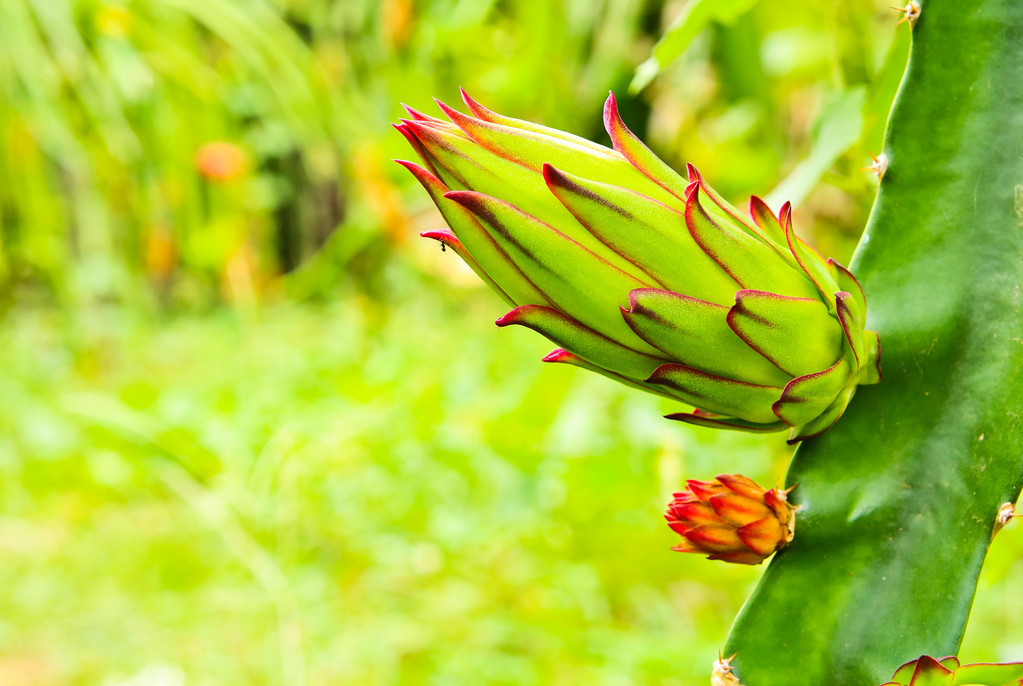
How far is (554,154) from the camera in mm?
242

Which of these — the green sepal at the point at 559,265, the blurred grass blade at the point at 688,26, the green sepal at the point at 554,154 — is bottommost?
the green sepal at the point at 559,265

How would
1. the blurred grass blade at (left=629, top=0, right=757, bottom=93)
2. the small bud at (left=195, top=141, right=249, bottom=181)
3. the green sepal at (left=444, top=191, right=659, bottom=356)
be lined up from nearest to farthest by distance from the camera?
1. the green sepal at (left=444, top=191, right=659, bottom=356)
2. the blurred grass blade at (left=629, top=0, right=757, bottom=93)
3. the small bud at (left=195, top=141, right=249, bottom=181)

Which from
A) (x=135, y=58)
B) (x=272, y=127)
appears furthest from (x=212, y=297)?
(x=135, y=58)

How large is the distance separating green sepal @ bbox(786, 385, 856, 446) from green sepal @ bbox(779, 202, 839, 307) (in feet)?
0.09

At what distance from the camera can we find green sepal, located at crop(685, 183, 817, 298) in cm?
24

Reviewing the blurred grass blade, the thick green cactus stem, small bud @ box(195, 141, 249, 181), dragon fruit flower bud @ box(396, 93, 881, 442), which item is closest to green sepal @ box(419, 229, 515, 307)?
dragon fruit flower bud @ box(396, 93, 881, 442)

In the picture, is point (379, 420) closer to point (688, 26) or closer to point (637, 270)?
point (688, 26)

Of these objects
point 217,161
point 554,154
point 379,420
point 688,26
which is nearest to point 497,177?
point 554,154

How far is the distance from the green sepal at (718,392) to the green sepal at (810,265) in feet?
0.10

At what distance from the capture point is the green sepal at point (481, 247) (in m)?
0.24

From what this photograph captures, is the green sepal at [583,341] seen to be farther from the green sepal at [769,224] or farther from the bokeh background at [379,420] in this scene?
the bokeh background at [379,420]

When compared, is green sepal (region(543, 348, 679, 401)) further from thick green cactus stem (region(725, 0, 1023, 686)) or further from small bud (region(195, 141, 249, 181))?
small bud (region(195, 141, 249, 181))

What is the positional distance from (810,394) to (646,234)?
6 centimetres

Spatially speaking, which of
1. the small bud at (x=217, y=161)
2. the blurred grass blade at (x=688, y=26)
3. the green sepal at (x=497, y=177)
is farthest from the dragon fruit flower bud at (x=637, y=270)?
the small bud at (x=217, y=161)
